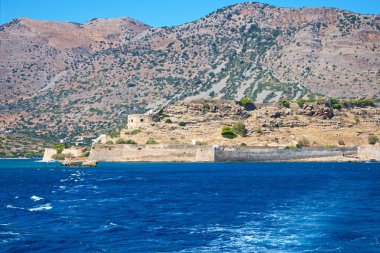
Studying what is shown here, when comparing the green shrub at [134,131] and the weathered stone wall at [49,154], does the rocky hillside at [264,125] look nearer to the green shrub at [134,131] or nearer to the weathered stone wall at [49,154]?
the green shrub at [134,131]

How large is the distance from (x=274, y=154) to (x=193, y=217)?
2827 inches

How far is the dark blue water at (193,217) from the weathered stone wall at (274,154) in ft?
146

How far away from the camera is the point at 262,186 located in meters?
61.3

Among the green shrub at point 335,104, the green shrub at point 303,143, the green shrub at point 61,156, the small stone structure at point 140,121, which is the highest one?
the green shrub at point 335,104

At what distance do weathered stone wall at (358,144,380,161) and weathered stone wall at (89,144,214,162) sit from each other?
23695 millimetres

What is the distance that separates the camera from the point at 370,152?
361 feet

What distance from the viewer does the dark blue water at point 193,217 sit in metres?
31.2

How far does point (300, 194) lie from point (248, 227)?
18.0 metres

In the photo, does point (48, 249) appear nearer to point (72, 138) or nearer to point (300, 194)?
point (300, 194)

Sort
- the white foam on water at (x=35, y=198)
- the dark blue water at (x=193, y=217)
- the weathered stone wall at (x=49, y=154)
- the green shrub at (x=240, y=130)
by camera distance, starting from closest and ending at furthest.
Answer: the dark blue water at (x=193, y=217)
the white foam on water at (x=35, y=198)
the green shrub at (x=240, y=130)
the weathered stone wall at (x=49, y=154)

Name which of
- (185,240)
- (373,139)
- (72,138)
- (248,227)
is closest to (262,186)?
(248,227)

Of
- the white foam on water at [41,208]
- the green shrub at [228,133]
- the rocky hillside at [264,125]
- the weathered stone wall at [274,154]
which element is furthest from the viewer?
the green shrub at [228,133]

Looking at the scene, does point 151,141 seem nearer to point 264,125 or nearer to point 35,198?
point 264,125

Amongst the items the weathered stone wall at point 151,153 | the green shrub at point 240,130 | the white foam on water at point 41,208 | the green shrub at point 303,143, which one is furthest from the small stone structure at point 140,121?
the white foam on water at point 41,208
